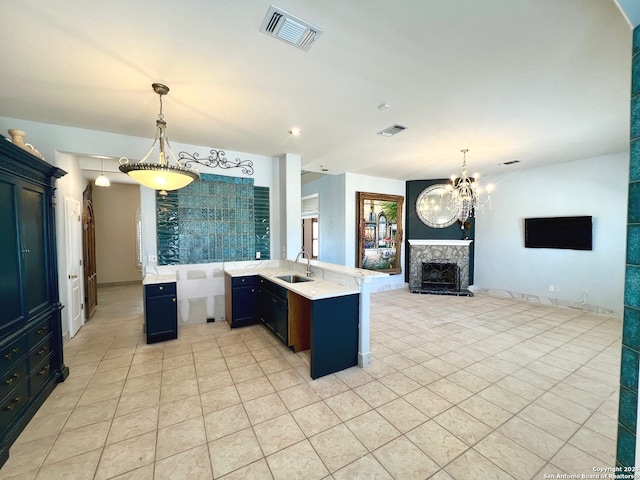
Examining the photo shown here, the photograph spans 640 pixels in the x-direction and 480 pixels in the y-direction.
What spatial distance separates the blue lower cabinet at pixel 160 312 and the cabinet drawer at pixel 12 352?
4.27 ft

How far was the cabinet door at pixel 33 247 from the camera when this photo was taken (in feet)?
6.81

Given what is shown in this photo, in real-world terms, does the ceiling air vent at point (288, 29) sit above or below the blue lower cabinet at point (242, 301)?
above

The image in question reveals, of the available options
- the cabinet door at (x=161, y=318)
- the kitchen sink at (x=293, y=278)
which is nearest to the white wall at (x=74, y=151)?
the cabinet door at (x=161, y=318)

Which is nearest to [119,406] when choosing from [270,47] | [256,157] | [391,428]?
[391,428]

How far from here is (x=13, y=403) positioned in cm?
187

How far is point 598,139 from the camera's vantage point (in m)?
3.76

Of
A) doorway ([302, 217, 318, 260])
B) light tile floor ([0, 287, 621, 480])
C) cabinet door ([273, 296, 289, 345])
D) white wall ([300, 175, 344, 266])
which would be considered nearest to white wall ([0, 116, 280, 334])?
light tile floor ([0, 287, 621, 480])

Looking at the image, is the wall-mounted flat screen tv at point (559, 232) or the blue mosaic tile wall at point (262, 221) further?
the wall-mounted flat screen tv at point (559, 232)

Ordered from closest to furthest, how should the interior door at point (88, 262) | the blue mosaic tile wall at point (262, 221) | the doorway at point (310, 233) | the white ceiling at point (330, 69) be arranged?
→ the white ceiling at point (330, 69) → the interior door at point (88, 262) → the blue mosaic tile wall at point (262, 221) → the doorway at point (310, 233)

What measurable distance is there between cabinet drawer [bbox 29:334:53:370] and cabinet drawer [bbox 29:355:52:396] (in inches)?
1.7

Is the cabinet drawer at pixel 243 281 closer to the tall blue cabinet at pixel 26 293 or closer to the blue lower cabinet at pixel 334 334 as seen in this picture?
the blue lower cabinet at pixel 334 334

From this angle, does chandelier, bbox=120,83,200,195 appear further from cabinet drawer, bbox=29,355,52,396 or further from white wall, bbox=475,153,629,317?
white wall, bbox=475,153,629,317

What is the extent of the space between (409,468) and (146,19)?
11.0ft

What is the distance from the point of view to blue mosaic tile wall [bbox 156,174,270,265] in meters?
3.96
